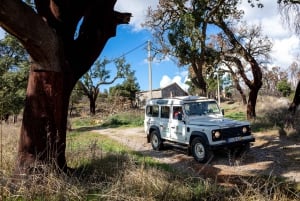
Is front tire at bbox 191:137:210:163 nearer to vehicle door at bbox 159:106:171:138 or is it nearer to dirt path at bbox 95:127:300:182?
dirt path at bbox 95:127:300:182

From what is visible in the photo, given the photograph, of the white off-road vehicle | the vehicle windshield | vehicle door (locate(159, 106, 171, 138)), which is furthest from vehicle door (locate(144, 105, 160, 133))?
the vehicle windshield

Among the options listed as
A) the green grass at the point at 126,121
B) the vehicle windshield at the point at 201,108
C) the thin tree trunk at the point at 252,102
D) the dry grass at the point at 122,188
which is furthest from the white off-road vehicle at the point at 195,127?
the green grass at the point at 126,121

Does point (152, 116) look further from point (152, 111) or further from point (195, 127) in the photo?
point (195, 127)

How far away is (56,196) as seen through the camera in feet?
16.6

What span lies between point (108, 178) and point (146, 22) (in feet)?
60.2

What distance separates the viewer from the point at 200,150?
11195mm

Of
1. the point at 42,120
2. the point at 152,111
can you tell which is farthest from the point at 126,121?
the point at 42,120

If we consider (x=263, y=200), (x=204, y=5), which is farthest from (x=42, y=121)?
(x=204, y=5)

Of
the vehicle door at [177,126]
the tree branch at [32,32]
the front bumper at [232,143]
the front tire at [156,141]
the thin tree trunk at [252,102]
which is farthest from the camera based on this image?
the thin tree trunk at [252,102]

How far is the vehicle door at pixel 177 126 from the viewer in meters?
12.2

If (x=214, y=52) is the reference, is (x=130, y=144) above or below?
below

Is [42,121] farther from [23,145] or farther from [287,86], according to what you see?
[287,86]

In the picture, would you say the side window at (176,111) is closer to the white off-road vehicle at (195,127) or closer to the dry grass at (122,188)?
the white off-road vehicle at (195,127)

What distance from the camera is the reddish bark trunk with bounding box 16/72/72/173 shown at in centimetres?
668
